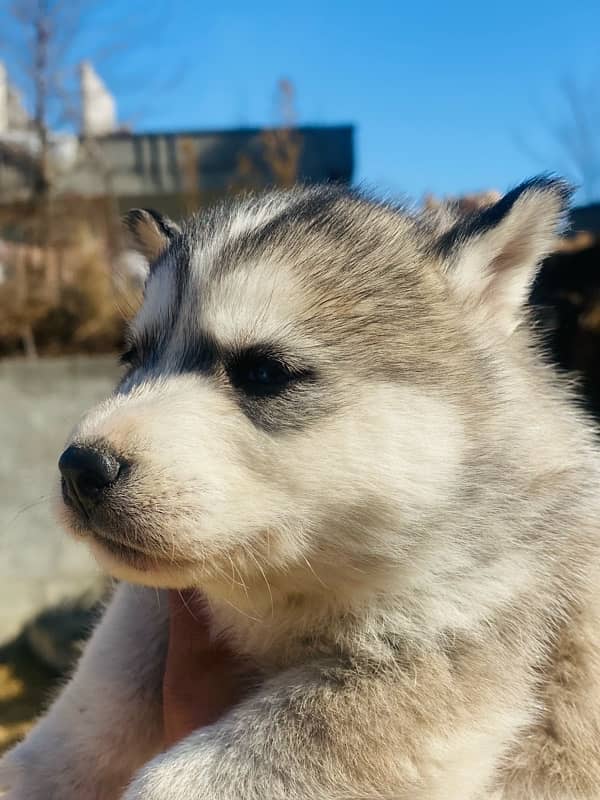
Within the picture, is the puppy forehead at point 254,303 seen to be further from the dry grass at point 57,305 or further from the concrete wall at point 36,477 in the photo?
the dry grass at point 57,305

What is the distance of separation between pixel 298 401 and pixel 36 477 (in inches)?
272

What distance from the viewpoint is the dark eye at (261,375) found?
6.35ft

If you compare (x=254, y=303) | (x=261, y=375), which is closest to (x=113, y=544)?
(x=261, y=375)

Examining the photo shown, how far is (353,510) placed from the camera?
73.7 inches

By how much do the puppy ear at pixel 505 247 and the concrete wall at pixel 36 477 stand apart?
20.6 feet

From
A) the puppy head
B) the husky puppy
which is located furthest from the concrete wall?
the puppy head

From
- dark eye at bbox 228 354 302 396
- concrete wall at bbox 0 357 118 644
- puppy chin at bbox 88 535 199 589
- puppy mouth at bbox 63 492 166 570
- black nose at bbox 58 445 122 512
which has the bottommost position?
concrete wall at bbox 0 357 118 644

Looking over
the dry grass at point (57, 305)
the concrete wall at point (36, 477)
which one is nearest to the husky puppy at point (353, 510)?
the concrete wall at point (36, 477)

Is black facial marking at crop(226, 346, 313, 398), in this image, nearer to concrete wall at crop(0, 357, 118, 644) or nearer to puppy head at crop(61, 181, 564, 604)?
puppy head at crop(61, 181, 564, 604)

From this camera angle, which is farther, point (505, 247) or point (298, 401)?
point (505, 247)

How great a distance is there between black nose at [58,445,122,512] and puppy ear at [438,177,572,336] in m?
1.17

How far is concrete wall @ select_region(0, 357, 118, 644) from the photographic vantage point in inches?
305

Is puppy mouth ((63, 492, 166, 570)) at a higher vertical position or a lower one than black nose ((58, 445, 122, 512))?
lower

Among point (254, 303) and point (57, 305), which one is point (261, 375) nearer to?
point (254, 303)
